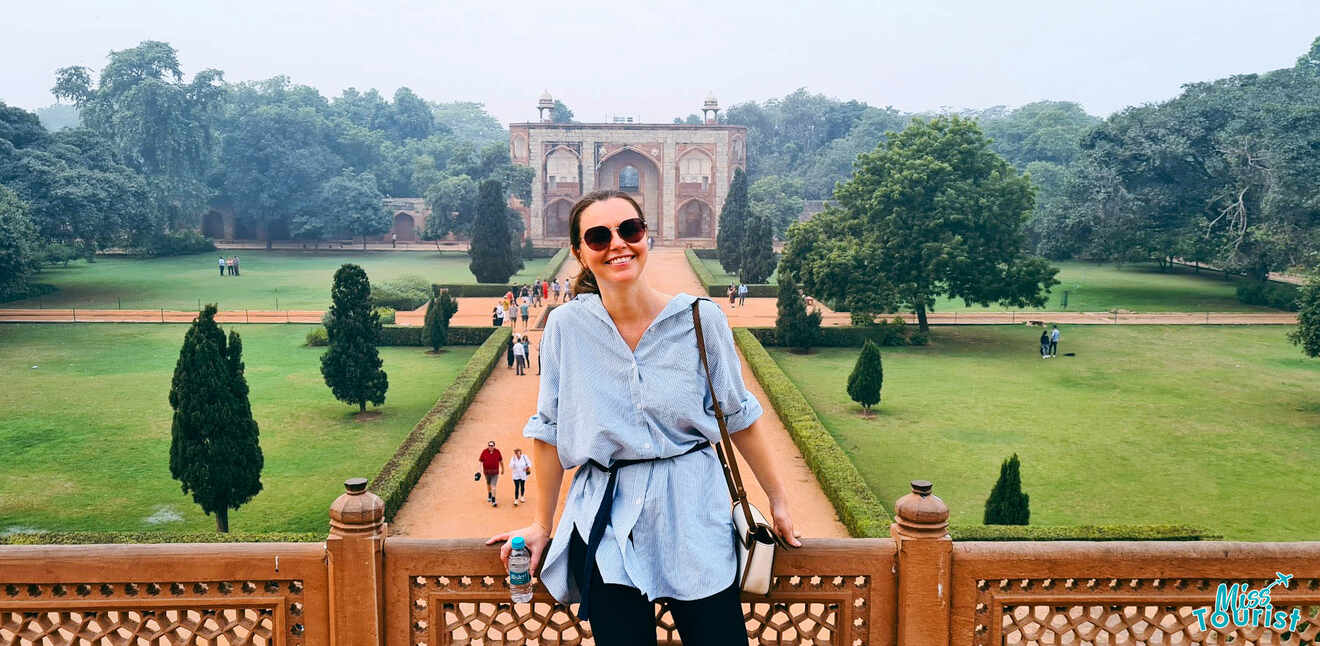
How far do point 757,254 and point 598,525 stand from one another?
28.8 m

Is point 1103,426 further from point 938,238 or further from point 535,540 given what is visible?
point 535,540

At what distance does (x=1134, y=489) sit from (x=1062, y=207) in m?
20.8

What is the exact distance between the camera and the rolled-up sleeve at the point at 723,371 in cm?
278

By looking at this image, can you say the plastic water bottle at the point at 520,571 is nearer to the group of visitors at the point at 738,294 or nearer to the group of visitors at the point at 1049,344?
the group of visitors at the point at 1049,344

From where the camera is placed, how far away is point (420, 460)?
11.9 m

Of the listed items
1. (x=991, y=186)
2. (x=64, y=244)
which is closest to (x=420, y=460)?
(x=991, y=186)

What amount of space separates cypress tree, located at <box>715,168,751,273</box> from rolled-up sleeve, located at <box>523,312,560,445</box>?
107ft

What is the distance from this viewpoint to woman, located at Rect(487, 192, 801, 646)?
8.88 feet

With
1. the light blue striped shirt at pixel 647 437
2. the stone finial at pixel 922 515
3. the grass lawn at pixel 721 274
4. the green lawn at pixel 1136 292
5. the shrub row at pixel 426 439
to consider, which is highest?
the light blue striped shirt at pixel 647 437

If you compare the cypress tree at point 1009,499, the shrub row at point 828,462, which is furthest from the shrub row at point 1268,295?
the cypress tree at point 1009,499

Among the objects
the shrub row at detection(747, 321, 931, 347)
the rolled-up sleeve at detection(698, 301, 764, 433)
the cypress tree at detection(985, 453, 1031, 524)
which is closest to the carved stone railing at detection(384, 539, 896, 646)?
the rolled-up sleeve at detection(698, 301, 764, 433)

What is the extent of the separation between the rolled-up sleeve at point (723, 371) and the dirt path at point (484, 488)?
18.4ft

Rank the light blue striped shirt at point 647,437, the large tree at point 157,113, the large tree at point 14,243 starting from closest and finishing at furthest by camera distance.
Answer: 1. the light blue striped shirt at point 647,437
2. the large tree at point 14,243
3. the large tree at point 157,113

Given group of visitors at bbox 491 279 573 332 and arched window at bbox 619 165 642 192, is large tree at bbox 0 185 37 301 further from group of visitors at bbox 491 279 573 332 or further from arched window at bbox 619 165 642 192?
arched window at bbox 619 165 642 192
